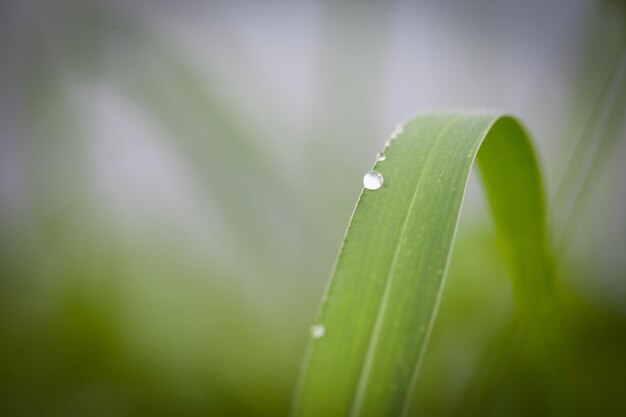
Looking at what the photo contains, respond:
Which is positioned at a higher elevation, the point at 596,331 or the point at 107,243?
the point at 596,331

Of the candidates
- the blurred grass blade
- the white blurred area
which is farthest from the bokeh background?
the blurred grass blade

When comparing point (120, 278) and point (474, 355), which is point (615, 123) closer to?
point (474, 355)

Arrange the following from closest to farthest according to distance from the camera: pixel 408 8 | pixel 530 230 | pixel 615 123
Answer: pixel 530 230 < pixel 615 123 < pixel 408 8

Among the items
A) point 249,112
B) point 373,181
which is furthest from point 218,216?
point 373,181

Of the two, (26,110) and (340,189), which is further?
(340,189)

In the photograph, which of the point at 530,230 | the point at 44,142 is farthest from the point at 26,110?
the point at 530,230

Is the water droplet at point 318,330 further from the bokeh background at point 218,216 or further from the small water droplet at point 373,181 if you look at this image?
the bokeh background at point 218,216

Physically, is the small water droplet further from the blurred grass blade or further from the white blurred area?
the white blurred area

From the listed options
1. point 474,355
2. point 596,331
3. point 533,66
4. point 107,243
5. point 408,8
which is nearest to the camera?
point 474,355
